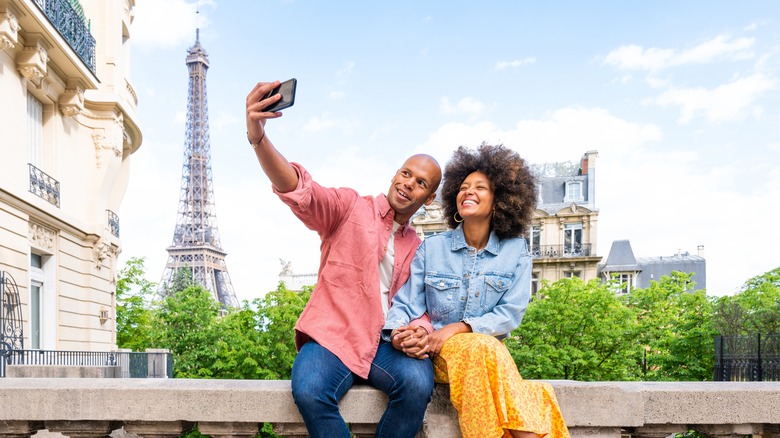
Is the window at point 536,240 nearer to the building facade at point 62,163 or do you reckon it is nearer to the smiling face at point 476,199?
the building facade at point 62,163

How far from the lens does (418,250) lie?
3.39 m

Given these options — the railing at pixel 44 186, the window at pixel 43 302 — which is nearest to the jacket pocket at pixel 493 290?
the railing at pixel 44 186

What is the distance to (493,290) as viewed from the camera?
10.7 ft

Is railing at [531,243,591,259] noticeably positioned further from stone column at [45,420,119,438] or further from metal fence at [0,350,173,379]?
stone column at [45,420,119,438]

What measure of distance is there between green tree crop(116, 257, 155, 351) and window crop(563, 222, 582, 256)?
24104 mm

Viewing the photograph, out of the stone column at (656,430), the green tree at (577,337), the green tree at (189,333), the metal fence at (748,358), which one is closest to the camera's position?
the stone column at (656,430)

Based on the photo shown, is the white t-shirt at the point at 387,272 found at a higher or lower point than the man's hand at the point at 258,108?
lower

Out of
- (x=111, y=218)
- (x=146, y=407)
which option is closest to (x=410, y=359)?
(x=146, y=407)

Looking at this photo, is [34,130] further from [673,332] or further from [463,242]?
[673,332]

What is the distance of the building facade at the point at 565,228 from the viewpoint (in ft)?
122

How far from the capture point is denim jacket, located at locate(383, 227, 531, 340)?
127 inches

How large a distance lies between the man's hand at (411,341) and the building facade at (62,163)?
32.8 feet

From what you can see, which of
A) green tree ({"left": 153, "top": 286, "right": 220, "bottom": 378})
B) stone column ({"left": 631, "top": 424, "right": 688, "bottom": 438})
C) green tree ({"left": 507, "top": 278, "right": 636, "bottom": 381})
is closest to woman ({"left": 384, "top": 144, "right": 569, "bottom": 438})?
stone column ({"left": 631, "top": 424, "right": 688, "bottom": 438})

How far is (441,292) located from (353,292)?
1.58 ft
